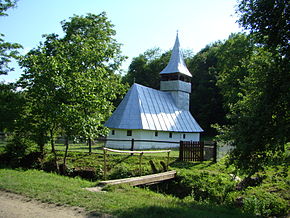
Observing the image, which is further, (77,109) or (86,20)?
(86,20)

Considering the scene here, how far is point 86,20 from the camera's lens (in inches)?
1032

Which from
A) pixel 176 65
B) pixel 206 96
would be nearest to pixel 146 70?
pixel 206 96

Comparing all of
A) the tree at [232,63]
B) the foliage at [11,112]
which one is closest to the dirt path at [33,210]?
the foliage at [11,112]

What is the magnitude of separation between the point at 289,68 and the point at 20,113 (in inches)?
473

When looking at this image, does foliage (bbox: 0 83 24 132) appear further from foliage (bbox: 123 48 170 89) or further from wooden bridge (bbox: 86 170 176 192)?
foliage (bbox: 123 48 170 89)

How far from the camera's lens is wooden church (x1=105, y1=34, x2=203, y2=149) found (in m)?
25.8

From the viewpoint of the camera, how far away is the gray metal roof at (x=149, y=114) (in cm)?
2605

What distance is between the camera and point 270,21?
28.3 feet

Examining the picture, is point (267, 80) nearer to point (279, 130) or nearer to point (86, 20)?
point (279, 130)

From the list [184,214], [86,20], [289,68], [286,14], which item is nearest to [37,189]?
[184,214]

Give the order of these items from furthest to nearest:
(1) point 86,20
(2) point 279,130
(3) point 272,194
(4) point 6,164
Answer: (1) point 86,20 → (4) point 6,164 → (3) point 272,194 → (2) point 279,130

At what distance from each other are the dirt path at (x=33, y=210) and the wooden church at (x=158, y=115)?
1417 cm

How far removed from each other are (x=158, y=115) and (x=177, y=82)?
22.9 feet

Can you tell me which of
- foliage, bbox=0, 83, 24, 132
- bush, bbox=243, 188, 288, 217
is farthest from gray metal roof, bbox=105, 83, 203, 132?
bush, bbox=243, 188, 288, 217
